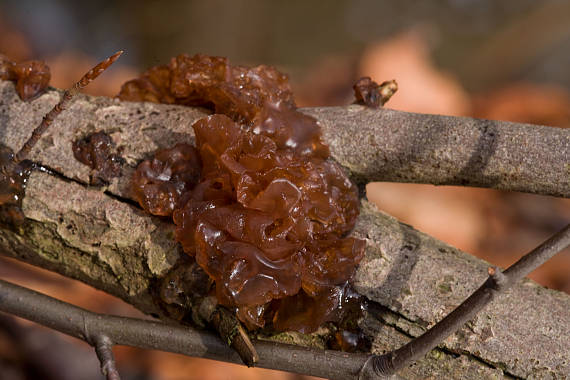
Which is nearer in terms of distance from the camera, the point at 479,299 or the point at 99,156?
the point at 479,299

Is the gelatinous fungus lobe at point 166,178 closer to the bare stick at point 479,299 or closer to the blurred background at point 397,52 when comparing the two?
the bare stick at point 479,299

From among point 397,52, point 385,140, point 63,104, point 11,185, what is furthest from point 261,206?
point 397,52

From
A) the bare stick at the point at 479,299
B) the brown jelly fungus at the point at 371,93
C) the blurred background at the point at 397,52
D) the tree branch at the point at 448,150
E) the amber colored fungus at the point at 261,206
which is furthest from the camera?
the blurred background at the point at 397,52

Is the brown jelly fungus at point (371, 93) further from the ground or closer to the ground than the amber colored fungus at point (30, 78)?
further from the ground

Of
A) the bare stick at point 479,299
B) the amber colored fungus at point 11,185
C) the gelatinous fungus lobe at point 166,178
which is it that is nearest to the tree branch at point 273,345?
the bare stick at point 479,299

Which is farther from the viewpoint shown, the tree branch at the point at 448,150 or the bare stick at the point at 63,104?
the tree branch at the point at 448,150

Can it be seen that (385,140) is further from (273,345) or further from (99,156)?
(99,156)

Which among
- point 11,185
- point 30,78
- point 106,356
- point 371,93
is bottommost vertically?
point 106,356

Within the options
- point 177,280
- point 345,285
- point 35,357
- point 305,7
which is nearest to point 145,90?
point 177,280

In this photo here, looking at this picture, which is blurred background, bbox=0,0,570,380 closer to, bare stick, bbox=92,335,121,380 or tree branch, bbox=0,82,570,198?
tree branch, bbox=0,82,570,198
